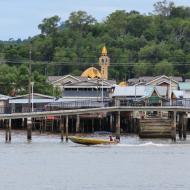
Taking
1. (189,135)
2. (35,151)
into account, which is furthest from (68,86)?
(35,151)

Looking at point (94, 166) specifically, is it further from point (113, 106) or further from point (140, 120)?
point (140, 120)

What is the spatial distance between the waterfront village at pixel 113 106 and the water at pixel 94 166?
Answer: 737cm

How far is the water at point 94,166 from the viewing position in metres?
67.4

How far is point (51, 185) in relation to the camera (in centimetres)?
6650

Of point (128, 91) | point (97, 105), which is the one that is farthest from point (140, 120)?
point (128, 91)

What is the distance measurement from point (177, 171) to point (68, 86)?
310ft

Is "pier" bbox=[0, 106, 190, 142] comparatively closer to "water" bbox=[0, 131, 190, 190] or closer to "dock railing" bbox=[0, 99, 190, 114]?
"dock railing" bbox=[0, 99, 190, 114]

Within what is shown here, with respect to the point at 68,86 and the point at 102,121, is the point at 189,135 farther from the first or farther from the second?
the point at 68,86

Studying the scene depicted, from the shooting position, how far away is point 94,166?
256 feet

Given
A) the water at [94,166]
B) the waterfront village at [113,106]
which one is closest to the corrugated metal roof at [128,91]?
the waterfront village at [113,106]

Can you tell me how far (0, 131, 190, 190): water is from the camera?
67.4 metres

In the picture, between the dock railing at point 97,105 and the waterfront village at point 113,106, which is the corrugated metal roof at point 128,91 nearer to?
the waterfront village at point 113,106

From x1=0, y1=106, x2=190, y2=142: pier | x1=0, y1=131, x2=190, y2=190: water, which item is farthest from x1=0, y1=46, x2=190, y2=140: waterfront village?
x1=0, y1=131, x2=190, y2=190: water

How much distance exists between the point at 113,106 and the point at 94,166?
107ft
